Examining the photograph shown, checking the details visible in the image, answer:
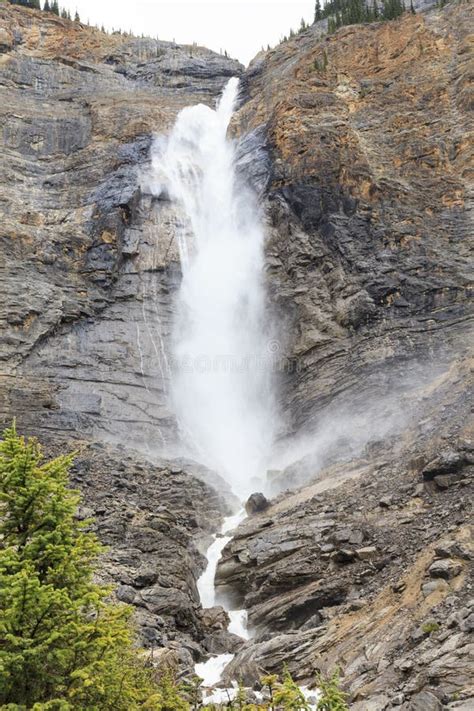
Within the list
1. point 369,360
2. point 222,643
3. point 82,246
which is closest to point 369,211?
point 369,360

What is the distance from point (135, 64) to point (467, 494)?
194 ft

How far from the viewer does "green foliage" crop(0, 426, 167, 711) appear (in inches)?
314

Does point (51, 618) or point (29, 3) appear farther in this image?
point (29, 3)

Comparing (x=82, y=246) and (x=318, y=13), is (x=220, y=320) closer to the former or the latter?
(x=82, y=246)

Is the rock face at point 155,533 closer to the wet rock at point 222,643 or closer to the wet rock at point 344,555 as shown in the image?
the wet rock at point 222,643

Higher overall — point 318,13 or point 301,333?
point 318,13

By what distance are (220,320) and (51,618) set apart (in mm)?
32755

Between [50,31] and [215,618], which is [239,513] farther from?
[50,31]

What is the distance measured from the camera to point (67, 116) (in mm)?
50750

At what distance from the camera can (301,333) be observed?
3616cm

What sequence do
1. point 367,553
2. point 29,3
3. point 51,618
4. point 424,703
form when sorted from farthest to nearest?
1. point 29,3
2. point 367,553
3. point 424,703
4. point 51,618

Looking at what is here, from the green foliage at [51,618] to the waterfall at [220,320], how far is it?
21.4m

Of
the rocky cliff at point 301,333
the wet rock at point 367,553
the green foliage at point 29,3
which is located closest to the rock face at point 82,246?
the rocky cliff at point 301,333

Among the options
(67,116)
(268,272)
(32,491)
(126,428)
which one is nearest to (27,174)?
(67,116)
